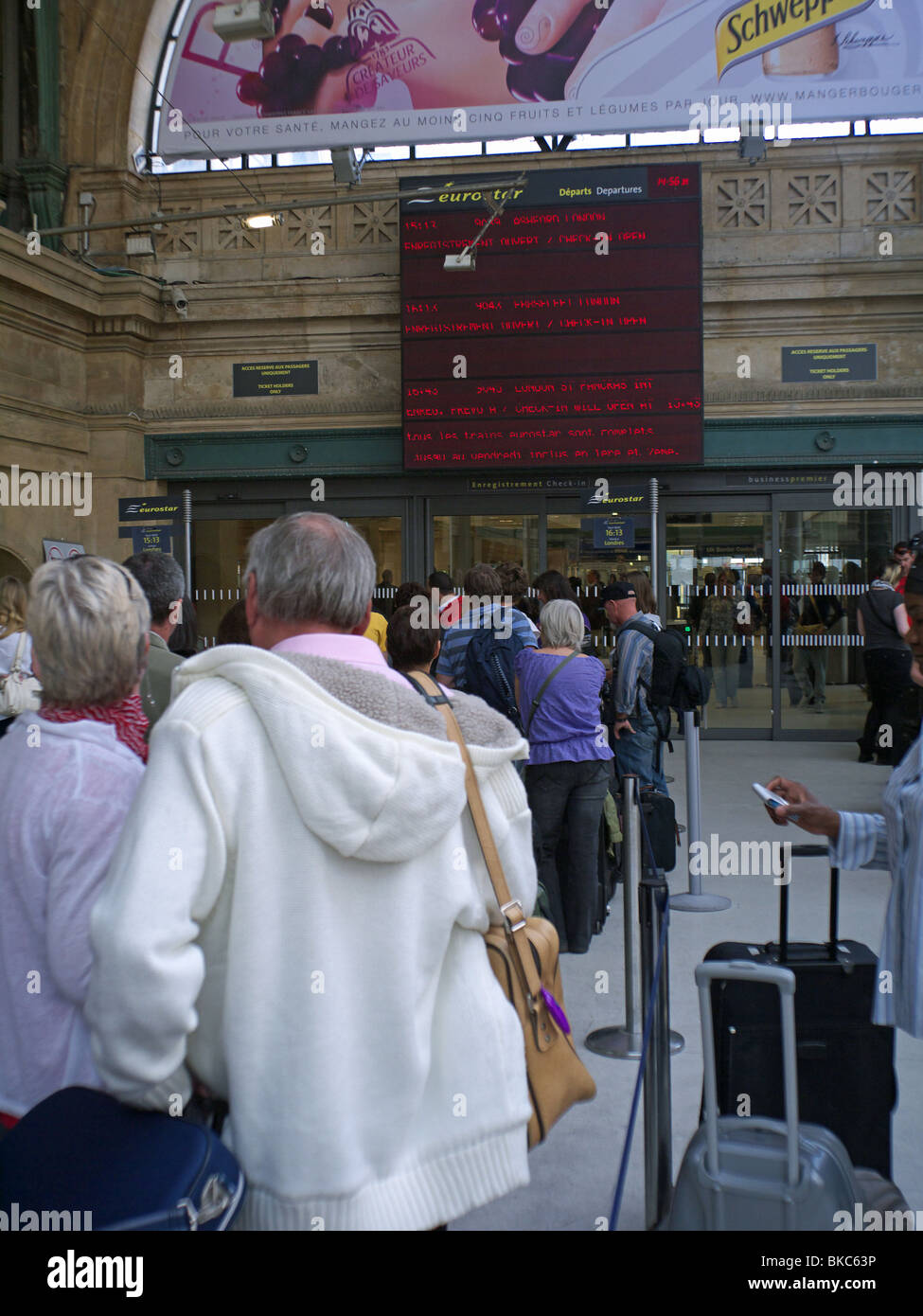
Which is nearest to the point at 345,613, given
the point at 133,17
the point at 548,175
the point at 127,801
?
the point at 127,801

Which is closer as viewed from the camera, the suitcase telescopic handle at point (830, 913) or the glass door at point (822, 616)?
the suitcase telescopic handle at point (830, 913)

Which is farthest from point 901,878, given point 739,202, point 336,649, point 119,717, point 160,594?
point 739,202

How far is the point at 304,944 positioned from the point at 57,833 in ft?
1.50

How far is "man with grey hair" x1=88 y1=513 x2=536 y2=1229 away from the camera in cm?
148

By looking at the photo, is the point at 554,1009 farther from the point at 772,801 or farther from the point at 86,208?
Result: the point at 86,208

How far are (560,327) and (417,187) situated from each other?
87.3 inches

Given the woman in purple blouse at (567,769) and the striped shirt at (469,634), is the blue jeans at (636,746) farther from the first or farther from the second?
the woman in purple blouse at (567,769)

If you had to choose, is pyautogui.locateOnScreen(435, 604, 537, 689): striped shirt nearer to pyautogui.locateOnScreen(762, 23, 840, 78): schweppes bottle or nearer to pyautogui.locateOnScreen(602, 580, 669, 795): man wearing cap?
pyautogui.locateOnScreen(602, 580, 669, 795): man wearing cap

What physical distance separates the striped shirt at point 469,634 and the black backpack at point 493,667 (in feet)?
0.18

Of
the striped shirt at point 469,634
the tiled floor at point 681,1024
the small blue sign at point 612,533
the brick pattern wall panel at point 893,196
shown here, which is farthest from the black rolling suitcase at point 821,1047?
the brick pattern wall panel at point 893,196

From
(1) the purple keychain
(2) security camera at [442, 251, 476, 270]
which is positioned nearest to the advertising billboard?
(2) security camera at [442, 251, 476, 270]

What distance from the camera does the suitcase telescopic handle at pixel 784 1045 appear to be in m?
2.00

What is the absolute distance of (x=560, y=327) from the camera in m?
11.1

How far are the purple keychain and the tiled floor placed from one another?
4.25 feet
